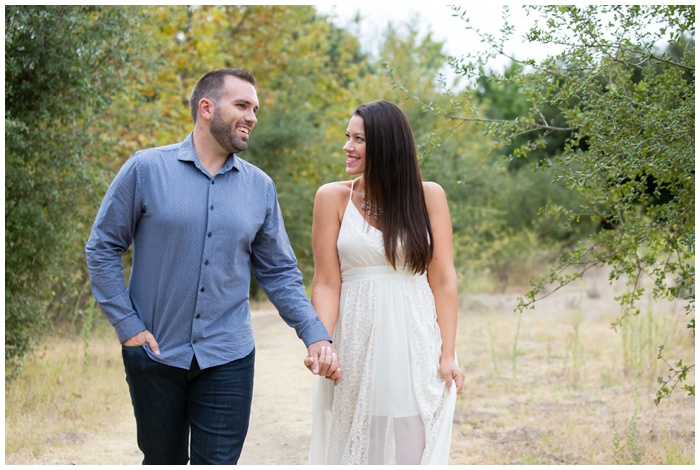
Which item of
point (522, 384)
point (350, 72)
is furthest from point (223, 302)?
point (350, 72)

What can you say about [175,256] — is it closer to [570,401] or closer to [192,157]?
[192,157]

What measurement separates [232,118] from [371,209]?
89 cm

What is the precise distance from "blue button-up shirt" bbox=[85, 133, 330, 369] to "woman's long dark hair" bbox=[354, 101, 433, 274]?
2.46 ft

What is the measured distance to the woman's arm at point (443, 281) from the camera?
3.88m

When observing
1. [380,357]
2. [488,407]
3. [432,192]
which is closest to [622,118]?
[432,192]

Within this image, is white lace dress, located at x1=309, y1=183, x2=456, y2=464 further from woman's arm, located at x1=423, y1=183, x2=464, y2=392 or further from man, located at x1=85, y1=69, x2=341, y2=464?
man, located at x1=85, y1=69, x2=341, y2=464

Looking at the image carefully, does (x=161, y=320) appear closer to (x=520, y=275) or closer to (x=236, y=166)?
(x=236, y=166)

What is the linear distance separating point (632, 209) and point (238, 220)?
2794 millimetres

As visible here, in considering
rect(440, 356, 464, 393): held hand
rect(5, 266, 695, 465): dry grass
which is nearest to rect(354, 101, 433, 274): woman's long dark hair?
rect(440, 356, 464, 393): held hand

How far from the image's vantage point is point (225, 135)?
11.3 feet

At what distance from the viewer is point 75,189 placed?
7.81m

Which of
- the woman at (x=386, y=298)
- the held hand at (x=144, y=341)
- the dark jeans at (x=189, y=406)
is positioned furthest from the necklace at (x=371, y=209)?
the held hand at (x=144, y=341)

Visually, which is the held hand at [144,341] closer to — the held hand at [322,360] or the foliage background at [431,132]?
the held hand at [322,360]

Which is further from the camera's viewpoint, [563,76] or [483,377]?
[483,377]
